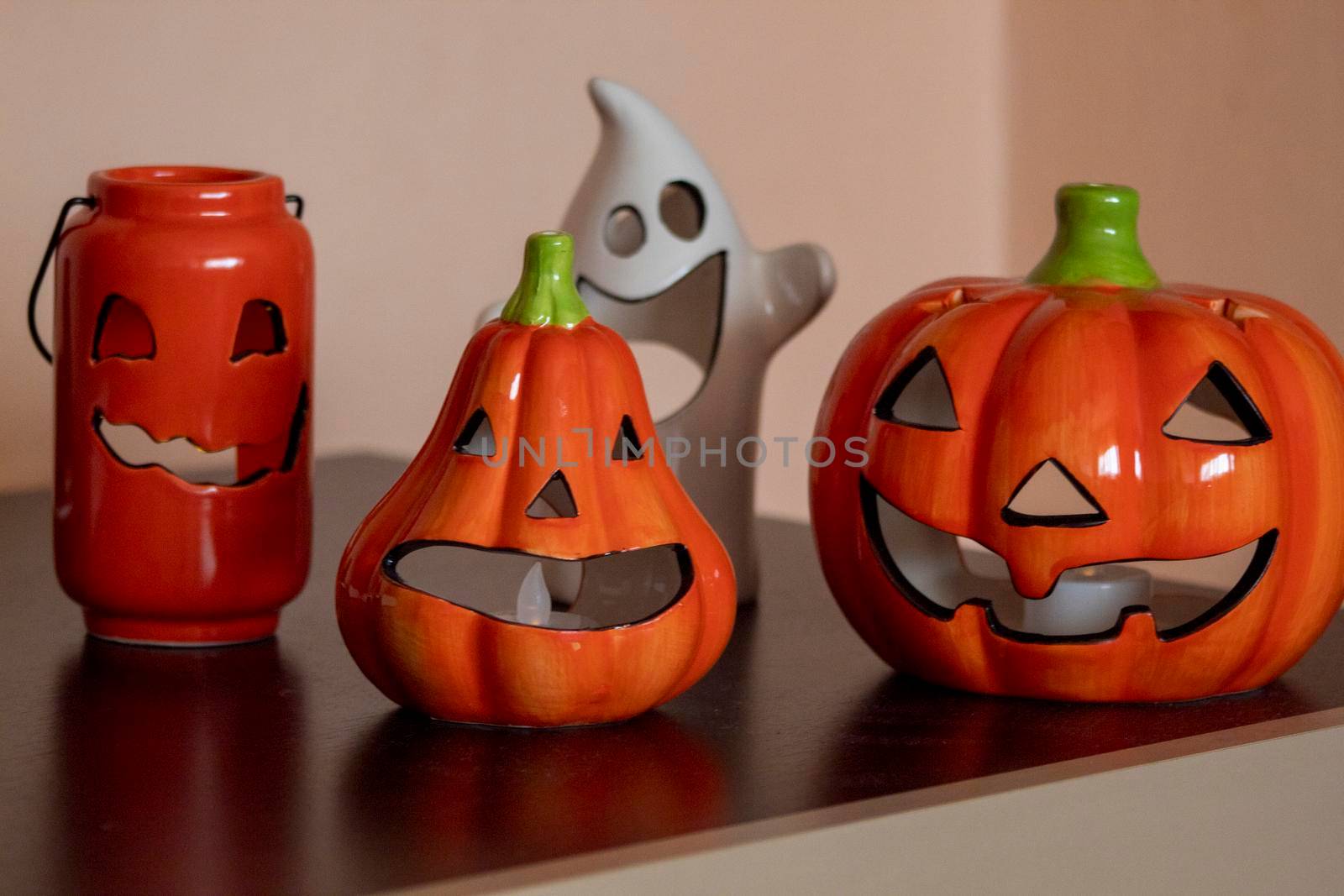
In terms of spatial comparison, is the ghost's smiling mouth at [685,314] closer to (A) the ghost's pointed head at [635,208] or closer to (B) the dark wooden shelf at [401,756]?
(A) the ghost's pointed head at [635,208]

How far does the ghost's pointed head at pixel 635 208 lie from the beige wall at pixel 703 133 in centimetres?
54

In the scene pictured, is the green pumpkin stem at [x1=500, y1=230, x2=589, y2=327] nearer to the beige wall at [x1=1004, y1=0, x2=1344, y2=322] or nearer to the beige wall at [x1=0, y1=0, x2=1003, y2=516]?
the beige wall at [x1=0, y1=0, x2=1003, y2=516]

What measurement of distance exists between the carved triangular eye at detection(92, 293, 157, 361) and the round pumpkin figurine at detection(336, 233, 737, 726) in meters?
0.18

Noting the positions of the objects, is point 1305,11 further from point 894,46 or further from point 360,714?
point 360,714

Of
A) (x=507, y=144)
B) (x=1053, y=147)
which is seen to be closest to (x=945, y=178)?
(x=1053, y=147)

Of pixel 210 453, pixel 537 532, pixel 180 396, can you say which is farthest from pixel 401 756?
pixel 210 453

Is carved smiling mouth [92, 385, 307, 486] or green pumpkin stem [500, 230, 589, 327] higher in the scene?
green pumpkin stem [500, 230, 589, 327]

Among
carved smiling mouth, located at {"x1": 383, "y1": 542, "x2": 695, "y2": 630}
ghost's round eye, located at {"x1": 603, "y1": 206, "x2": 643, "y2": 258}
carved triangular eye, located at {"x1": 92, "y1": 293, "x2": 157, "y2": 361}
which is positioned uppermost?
ghost's round eye, located at {"x1": 603, "y1": 206, "x2": 643, "y2": 258}

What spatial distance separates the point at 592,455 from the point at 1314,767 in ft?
0.96

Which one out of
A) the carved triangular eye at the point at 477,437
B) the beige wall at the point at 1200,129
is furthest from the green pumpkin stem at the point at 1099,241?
the beige wall at the point at 1200,129

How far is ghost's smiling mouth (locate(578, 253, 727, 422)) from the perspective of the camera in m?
0.80

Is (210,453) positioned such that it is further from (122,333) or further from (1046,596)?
(1046,596)

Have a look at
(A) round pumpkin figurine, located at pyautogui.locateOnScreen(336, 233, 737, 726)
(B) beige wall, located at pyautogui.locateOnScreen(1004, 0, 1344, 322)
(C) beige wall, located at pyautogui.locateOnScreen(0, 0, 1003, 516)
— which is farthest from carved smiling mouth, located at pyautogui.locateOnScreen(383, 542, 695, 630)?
(B) beige wall, located at pyautogui.locateOnScreen(1004, 0, 1344, 322)

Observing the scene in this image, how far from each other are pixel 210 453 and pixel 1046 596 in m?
0.64
